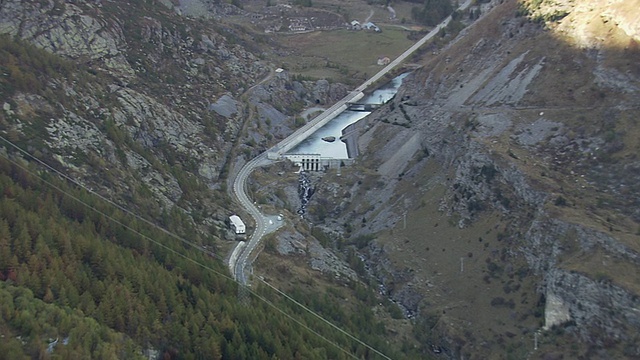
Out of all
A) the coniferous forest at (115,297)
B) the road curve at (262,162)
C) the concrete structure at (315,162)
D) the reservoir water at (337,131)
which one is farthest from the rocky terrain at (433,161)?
the coniferous forest at (115,297)

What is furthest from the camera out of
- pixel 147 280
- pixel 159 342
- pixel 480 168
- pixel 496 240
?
pixel 480 168

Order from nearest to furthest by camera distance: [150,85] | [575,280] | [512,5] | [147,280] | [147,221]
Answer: [147,280] → [575,280] → [147,221] → [150,85] → [512,5]

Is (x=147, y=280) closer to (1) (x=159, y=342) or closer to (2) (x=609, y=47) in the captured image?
(1) (x=159, y=342)

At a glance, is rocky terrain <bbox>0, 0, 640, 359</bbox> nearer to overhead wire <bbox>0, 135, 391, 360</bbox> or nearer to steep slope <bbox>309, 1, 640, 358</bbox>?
steep slope <bbox>309, 1, 640, 358</bbox>

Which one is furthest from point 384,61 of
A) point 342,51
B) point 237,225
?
point 237,225

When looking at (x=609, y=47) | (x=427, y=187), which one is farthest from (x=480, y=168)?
(x=609, y=47)

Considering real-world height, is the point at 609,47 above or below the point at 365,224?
above
